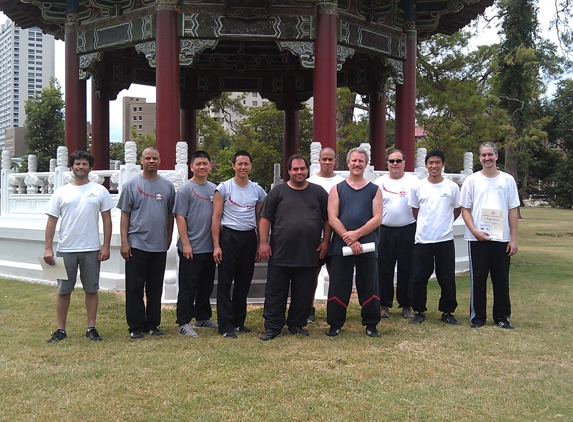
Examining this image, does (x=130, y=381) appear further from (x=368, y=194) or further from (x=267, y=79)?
(x=267, y=79)

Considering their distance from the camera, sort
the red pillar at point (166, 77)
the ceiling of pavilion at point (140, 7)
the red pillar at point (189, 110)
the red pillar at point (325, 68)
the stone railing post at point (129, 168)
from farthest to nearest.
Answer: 1. the red pillar at point (189, 110)
2. the ceiling of pavilion at point (140, 7)
3. the red pillar at point (325, 68)
4. the red pillar at point (166, 77)
5. the stone railing post at point (129, 168)

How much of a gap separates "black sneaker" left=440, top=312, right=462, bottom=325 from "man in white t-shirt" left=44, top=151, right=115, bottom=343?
353cm

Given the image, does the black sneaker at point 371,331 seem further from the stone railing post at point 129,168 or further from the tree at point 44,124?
the tree at point 44,124

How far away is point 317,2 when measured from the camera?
9281 millimetres

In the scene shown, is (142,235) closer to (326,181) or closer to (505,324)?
(326,181)

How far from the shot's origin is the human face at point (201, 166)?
18.4 ft

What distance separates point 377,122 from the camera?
41.6 ft

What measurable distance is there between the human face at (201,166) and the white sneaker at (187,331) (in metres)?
1.47

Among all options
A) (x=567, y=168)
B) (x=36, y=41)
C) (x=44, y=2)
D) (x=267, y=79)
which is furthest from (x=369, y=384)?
(x=36, y=41)

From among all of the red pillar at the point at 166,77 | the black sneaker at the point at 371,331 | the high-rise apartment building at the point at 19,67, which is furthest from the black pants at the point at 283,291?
the high-rise apartment building at the point at 19,67

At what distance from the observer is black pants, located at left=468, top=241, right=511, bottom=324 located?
595 centimetres

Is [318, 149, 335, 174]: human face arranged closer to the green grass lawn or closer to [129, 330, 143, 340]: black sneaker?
the green grass lawn

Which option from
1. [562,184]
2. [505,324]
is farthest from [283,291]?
[562,184]

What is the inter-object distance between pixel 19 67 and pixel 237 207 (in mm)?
59206
